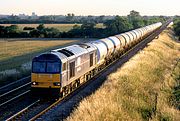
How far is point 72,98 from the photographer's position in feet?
77.5

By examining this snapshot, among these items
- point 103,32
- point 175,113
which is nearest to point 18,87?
point 175,113

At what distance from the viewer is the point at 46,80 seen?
22781 mm

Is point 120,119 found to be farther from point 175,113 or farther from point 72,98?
point 72,98

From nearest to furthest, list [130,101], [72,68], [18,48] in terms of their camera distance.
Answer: [130,101] < [72,68] < [18,48]

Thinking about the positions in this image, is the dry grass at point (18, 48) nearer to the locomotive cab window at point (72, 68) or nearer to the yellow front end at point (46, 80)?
the locomotive cab window at point (72, 68)

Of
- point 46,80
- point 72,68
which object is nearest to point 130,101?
point 46,80

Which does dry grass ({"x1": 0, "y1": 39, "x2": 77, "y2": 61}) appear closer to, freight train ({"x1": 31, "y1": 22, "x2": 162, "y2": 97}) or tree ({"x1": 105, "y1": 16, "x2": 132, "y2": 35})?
freight train ({"x1": 31, "y1": 22, "x2": 162, "y2": 97})

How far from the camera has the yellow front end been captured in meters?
22.7

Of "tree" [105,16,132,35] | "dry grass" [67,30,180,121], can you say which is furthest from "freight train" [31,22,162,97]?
"tree" [105,16,132,35]

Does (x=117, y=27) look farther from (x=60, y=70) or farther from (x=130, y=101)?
(x=130, y=101)

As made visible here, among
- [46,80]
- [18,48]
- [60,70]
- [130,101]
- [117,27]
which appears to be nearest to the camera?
[130,101]

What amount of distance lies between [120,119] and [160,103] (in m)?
4.91

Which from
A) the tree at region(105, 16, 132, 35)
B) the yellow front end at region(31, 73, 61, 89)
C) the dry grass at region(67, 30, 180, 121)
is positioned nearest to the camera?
the dry grass at region(67, 30, 180, 121)

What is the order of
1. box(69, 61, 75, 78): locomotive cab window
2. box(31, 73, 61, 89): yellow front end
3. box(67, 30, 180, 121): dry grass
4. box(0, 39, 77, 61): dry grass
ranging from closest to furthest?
1. box(67, 30, 180, 121): dry grass
2. box(31, 73, 61, 89): yellow front end
3. box(69, 61, 75, 78): locomotive cab window
4. box(0, 39, 77, 61): dry grass
